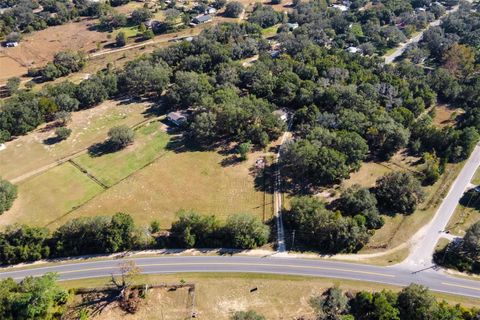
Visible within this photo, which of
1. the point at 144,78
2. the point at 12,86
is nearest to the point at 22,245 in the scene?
the point at 144,78

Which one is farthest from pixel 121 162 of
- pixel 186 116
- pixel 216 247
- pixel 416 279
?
pixel 416 279

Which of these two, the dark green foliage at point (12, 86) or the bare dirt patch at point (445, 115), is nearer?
the bare dirt patch at point (445, 115)

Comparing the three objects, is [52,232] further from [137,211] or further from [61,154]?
[61,154]

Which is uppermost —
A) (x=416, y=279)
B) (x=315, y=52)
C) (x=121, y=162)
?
(x=315, y=52)

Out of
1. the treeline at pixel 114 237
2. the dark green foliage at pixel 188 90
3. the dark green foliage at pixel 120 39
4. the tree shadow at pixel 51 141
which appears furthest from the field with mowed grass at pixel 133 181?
the dark green foliage at pixel 120 39

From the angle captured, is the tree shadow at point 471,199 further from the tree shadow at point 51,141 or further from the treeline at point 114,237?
the tree shadow at point 51,141

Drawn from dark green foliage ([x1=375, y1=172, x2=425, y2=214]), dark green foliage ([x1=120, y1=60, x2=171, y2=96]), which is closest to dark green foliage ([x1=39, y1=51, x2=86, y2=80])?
dark green foliage ([x1=120, y1=60, x2=171, y2=96])
